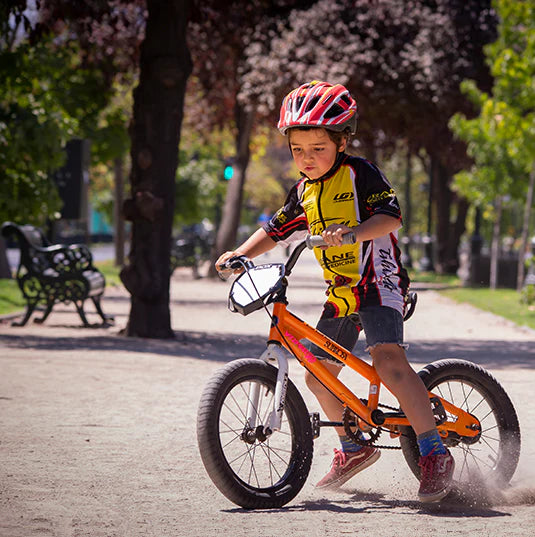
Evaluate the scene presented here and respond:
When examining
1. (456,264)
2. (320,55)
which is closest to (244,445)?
(320,55)

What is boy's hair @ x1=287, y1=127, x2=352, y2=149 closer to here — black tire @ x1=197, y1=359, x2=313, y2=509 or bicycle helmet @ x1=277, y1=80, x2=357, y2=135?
bicycle helmet @ x1=277, y1=80, x2=357, y2=135

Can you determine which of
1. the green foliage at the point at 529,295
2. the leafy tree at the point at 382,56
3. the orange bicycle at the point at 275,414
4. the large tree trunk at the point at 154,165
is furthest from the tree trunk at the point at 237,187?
the orange bicycle at the point at 275,414

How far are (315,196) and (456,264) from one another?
2963 centimetres

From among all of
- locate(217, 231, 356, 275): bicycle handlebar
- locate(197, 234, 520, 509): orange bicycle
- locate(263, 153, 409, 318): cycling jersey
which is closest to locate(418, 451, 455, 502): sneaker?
locate(197, 234, 520, 509): orange bicycle

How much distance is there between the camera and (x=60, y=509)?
4750mm

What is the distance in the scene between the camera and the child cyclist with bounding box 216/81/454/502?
15.8ft

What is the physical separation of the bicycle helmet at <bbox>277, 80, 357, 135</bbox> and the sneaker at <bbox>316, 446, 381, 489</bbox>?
1.47 meters

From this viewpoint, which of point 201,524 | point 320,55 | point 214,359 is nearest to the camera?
point 201,524

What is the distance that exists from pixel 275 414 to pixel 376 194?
3.31 ft

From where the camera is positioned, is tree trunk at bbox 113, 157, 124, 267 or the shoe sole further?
tree trunk at bbox 113, 157, 124, 267

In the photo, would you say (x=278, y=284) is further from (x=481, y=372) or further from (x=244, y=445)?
(x=481, y=372)

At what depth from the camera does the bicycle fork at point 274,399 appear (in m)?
4.85

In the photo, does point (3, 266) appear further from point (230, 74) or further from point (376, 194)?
point (376, 194)

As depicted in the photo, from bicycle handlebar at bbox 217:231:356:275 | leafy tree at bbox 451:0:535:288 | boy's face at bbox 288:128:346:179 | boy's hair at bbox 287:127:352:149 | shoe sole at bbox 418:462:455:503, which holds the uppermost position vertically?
leafy tree at bbox 451:0:535:288
